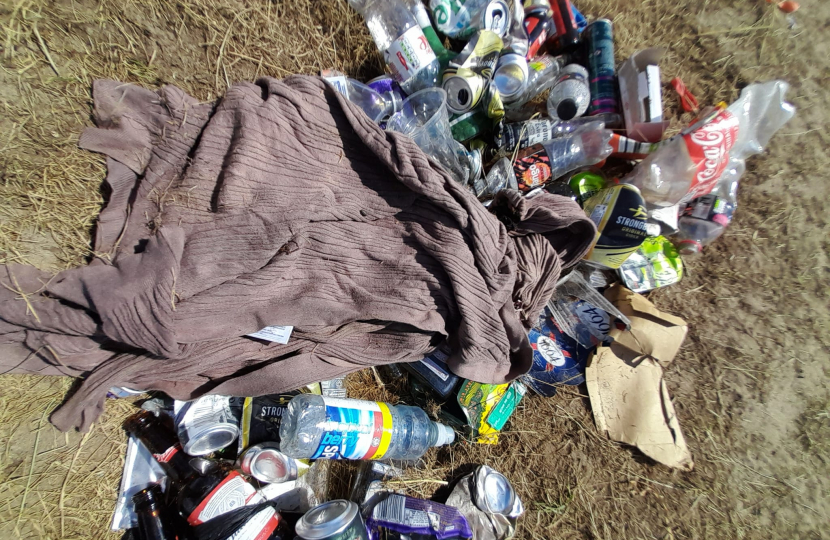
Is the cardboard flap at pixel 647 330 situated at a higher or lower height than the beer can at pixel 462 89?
lower

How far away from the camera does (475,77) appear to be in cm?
170

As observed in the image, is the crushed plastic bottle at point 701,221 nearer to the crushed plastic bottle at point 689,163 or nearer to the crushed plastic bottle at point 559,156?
the crushed plastic bottle at point 689,163

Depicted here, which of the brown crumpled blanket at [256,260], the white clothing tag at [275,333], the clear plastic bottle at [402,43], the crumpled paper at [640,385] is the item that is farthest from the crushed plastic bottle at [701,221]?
the white clothing tag at [275,333]

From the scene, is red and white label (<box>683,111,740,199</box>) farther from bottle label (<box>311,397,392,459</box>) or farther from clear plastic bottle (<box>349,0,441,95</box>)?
bottle label (<box>311,397,392,459</box>)

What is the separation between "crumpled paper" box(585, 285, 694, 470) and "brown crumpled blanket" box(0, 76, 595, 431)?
34.7 inches

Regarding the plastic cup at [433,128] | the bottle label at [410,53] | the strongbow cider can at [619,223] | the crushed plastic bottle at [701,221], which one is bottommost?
the crushed plastic bottle at [701,221]

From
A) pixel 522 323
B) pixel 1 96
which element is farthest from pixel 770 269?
pixel 1 96

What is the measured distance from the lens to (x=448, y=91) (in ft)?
5.75

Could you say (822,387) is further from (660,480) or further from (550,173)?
(550,173)

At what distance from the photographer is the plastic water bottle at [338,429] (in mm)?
1464

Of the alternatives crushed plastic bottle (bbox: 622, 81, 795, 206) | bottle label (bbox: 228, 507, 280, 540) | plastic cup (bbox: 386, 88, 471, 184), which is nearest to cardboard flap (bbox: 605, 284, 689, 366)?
crushed plastic bottle (bbox: 622, 81, 795, 206)

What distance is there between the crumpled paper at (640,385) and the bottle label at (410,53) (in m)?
1.47

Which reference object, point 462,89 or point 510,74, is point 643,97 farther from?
point 462,89

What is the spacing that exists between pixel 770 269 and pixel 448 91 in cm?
211
